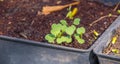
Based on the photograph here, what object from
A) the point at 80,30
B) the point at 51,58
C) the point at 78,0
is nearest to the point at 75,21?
the point at 80,30

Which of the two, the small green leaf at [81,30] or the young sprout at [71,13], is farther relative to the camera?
the young sprout at [71,13]

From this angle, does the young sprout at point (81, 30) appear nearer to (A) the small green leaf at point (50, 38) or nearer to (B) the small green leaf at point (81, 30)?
(B) the small green leaf at point (81, 30)

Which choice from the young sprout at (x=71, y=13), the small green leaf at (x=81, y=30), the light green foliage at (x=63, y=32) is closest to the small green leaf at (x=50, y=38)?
the light green foliage at (x=63, y=32)

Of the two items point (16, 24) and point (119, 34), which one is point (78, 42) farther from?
point (16, 24)

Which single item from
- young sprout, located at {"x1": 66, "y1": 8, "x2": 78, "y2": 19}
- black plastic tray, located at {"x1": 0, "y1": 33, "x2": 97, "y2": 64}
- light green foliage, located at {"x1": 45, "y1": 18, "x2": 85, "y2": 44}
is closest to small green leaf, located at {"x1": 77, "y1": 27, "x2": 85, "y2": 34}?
light green foliage, located at {"x1": 45, "y1": 18, "x2": 85, "y2": 44}

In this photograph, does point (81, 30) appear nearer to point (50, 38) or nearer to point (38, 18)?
point (50, 38)

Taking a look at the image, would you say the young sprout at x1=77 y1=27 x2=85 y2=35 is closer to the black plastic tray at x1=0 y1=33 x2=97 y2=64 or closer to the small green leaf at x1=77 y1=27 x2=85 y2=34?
the small green leaf at x1=77 y1=27 x2=85 y2=34
